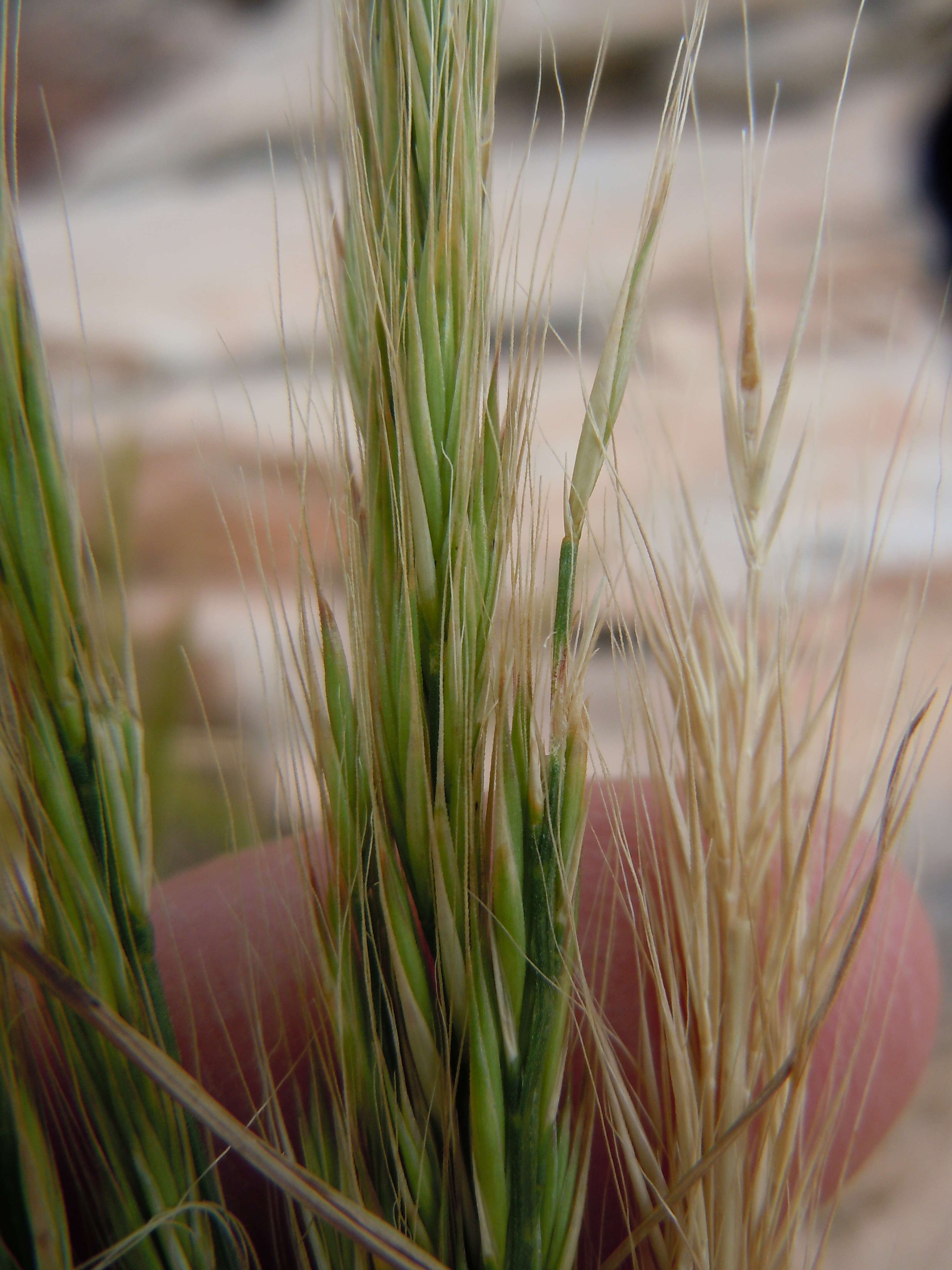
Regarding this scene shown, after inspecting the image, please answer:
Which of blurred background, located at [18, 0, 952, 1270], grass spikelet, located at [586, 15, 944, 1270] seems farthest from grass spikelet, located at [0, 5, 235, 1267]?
blurred background, located at [18, 0, 952, 1270]

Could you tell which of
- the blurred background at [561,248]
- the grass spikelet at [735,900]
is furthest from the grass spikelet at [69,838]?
the blurred background at [561,248]

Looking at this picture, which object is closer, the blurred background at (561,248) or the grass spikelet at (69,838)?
the grass spikelet at (69,838)

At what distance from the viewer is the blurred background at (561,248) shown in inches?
27.9

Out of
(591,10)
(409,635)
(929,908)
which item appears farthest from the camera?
(591,10)

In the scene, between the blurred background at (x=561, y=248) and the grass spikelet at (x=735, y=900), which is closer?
the grass spikelet at (x=735, y=900)

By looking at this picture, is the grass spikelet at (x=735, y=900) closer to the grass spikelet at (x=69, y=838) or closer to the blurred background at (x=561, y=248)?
the grass spikelet at (x=69, y=838)

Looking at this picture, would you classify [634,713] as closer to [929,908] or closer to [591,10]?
[929,908]

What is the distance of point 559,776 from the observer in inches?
6.0

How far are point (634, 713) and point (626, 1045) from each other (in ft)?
0.35

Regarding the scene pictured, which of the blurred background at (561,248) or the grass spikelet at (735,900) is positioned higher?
the blurred background at (561,248)

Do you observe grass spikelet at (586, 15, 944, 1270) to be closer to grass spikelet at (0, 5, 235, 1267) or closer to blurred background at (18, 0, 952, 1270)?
grass spikelet at (0, 5, 235, 1267)

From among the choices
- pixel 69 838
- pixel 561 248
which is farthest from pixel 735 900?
pixel 561 248

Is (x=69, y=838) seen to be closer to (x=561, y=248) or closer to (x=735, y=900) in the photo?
(x=735, y=900)

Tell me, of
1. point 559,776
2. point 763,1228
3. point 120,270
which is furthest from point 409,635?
point 120,270
